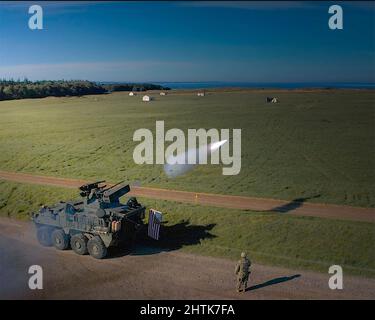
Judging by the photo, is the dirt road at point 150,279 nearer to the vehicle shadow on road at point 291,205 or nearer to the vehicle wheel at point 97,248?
the vehicle wheel at point 97,248

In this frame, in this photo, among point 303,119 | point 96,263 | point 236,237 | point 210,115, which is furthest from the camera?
point 210,115

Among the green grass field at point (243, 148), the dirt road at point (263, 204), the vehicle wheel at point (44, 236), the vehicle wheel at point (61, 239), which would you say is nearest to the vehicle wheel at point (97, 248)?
the vehicle wheel at point (61, 239)

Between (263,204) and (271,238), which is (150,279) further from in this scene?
(263,204)

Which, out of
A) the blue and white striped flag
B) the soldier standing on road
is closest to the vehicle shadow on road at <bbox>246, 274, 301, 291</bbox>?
the soldier standing on road

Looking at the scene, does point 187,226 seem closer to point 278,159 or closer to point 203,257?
point 203,257

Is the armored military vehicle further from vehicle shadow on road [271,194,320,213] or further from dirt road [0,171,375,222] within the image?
vehicle shadow on road [271,194,320,213]

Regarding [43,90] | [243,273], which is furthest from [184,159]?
[43,90]
